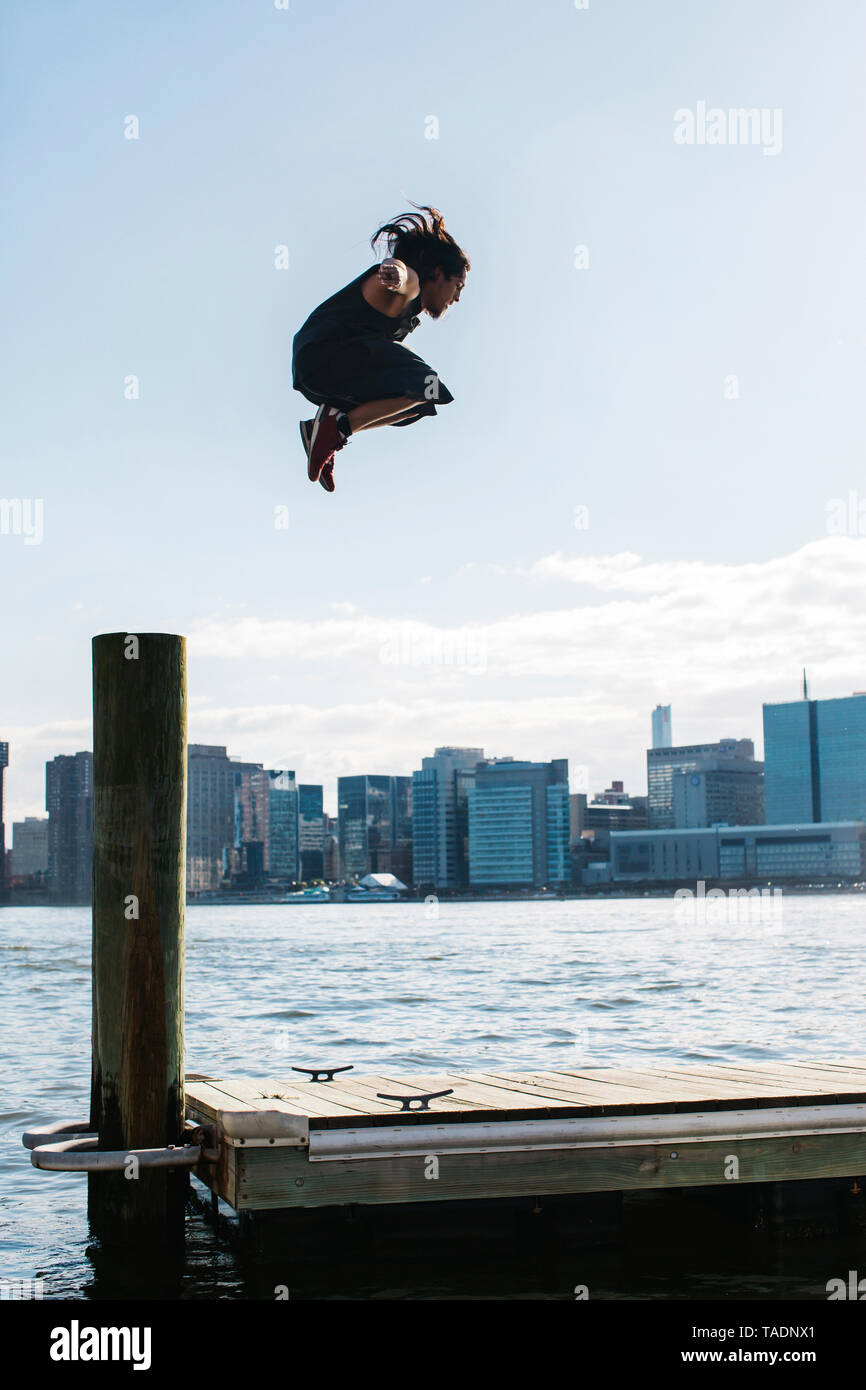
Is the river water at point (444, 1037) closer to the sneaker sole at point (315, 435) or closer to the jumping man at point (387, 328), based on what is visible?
the sneaker sole at point (315, 435)

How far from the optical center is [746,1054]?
923 inches

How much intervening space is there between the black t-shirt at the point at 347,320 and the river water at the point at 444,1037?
22.0ft

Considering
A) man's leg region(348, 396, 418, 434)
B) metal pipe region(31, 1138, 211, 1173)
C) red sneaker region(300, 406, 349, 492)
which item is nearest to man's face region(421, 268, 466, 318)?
man's leg region(348, 396, 418, 434)

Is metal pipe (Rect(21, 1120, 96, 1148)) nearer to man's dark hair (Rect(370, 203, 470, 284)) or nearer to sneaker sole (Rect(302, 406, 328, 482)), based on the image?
sneaker sole (Rect(302, 406, 328, 482))

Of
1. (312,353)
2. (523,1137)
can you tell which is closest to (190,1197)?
(523,1137)

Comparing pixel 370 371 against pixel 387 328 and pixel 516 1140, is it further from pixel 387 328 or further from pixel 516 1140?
pixel 516 1140

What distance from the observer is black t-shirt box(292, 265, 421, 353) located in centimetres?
580

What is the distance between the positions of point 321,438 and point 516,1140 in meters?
5.46

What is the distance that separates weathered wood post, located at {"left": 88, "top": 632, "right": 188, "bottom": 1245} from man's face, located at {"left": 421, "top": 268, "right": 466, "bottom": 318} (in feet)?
14.9

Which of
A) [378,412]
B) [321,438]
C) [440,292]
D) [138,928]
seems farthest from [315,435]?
[138,928]

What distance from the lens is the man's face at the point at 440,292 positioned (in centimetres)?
584

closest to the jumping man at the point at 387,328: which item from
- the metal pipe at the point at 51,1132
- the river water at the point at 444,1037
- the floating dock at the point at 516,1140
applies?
the floating dock at the point at 516,1140

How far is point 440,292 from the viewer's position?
232 inches
